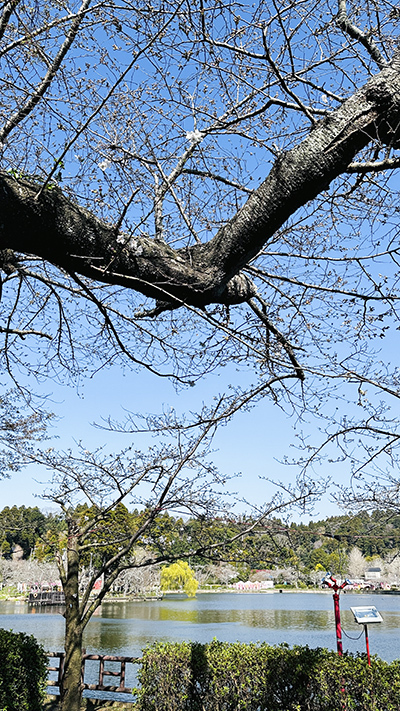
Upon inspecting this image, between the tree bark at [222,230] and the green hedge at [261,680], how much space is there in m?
4.19

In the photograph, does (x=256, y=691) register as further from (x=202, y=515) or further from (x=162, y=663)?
(x=202, y=515)

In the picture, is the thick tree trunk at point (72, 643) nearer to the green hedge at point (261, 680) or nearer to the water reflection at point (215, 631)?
the green hedge at point (261, 680)

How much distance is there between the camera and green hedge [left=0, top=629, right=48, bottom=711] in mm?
4809

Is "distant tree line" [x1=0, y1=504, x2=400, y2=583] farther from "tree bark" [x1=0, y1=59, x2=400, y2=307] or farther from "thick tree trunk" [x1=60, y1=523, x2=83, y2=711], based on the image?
"tree bark" [x1=0, y1=59, x2=400, y2=307]

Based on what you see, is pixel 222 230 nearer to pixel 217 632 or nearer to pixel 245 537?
pixel 245 537

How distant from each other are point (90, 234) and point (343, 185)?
1.80 m

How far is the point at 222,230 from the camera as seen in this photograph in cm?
224

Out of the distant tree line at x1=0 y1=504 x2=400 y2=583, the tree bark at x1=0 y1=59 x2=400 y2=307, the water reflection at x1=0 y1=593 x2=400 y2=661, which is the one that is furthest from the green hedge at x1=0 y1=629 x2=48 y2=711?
the water reflection at x1=0 y1=593 x2=400 y2=661

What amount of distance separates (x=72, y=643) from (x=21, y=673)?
2.61 ft

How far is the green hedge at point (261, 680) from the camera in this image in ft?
14.8

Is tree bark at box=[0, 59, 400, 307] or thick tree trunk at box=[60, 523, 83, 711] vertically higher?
tree bark at box=[0, 59, 400, 307]

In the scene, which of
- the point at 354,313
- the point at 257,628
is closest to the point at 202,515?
the point at 354,313

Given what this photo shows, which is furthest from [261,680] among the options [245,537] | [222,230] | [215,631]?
[215,631]

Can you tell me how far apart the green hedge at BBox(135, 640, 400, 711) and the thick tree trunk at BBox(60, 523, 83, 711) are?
0.75m
